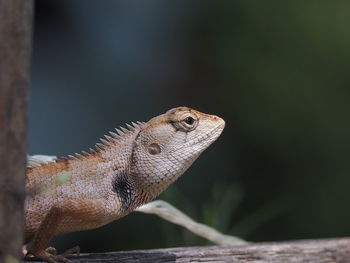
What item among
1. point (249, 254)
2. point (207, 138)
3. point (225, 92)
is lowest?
point (225, 92)

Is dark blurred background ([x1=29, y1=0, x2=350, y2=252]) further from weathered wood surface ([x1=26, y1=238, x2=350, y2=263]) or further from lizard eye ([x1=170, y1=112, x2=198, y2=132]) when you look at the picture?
weathered wood surface ([x1=26, y1=238, x2=350, y2=263])

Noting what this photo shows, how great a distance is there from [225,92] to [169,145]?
4060 mm

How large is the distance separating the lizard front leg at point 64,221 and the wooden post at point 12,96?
0.69 meters

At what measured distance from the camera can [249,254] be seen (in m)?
2.23

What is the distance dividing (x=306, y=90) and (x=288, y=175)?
0.75 m

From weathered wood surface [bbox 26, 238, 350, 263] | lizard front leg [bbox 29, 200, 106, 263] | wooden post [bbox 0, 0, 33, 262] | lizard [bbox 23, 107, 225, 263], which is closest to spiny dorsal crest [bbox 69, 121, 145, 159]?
lizard [bbox 23, 107, 225, 263]

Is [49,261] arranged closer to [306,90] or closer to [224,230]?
[224,230]

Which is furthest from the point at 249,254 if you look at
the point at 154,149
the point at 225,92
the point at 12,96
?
the point at 225,92

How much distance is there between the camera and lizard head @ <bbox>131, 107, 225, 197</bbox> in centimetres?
238

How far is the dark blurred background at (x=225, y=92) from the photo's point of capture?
5.93 m

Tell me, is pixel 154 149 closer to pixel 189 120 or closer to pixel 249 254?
pixel 189 120

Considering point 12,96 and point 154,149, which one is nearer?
point 12,96

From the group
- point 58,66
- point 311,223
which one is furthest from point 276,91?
point 58,66

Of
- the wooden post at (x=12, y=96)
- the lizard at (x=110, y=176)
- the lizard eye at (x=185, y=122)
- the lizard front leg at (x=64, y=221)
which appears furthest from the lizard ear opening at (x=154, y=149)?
the wooden post at (x=12, y=96)
